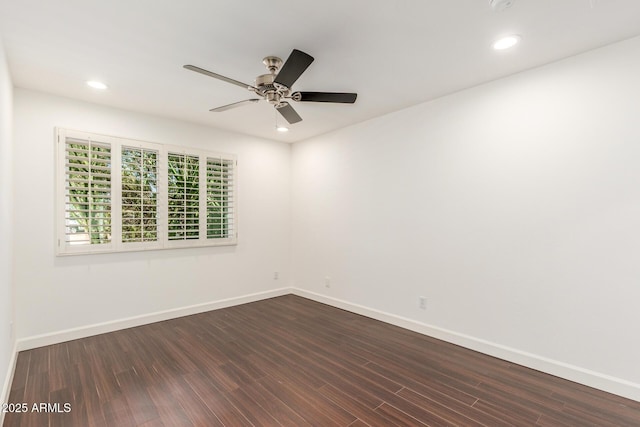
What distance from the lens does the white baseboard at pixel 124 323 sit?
10.3ft

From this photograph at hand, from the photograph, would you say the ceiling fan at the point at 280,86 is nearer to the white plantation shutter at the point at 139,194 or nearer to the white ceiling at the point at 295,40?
the white ceiling at the point at 295,40

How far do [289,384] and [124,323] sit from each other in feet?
7.87

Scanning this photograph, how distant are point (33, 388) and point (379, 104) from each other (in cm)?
413

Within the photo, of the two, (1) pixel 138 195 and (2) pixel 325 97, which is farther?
(1) pixel 138 195

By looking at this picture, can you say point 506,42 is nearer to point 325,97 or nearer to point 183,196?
point 325,97

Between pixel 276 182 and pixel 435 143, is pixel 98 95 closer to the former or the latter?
pixel 276 182

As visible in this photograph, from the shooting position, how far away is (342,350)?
3.08m

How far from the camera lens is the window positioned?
11.0 ft

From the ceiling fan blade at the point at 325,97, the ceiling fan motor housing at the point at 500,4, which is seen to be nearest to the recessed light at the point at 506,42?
the ceiling fan motor housing at the point at 500,4

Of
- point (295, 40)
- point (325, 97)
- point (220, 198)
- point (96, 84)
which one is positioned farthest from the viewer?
point (220, 198)

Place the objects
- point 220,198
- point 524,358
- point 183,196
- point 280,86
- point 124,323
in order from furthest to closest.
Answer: point 220,198
point 183,196
point 124,323
point 524,358
point 280,86

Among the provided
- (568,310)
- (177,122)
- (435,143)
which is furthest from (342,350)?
(177,122)

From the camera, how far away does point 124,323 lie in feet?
12.0

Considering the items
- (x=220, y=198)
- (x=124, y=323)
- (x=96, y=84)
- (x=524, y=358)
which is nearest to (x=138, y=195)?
(x=220, y=198)
